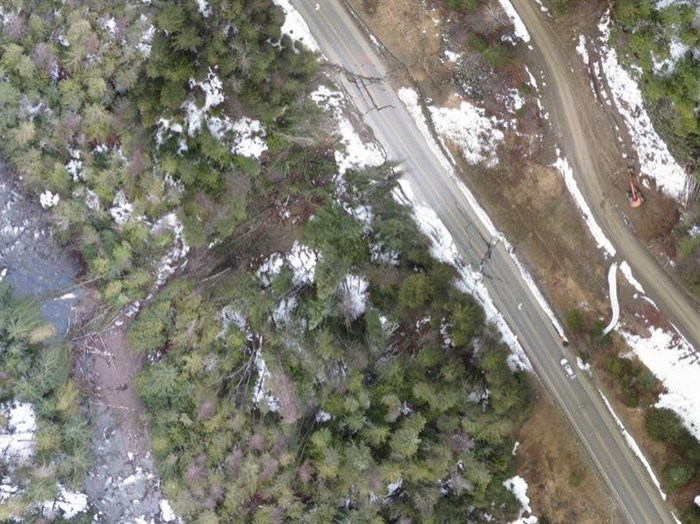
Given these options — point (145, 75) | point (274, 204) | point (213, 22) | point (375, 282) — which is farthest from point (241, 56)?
point (375, 282)

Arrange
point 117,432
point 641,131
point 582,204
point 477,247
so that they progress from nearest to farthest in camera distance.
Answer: point 641,131, point 582,204, point 477,247, point 117,432

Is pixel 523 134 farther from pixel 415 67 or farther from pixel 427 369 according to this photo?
pixel 427 369

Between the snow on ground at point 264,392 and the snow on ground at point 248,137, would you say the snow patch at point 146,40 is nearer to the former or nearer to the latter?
the snow on ground at point 248,137

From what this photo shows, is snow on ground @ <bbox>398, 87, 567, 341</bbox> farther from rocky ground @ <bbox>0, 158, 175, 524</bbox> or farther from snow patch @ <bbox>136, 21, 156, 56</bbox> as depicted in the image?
rocky ground @ <bbox>0, 158, 175, 524</bbox>

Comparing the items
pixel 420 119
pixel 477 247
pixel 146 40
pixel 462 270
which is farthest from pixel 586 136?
pixel 146 40

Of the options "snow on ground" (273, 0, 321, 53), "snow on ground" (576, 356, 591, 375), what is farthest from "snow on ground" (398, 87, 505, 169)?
"snow on ground" (576, 356, 591, 375)

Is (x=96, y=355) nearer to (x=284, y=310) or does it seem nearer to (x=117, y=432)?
(x=117, y=432)

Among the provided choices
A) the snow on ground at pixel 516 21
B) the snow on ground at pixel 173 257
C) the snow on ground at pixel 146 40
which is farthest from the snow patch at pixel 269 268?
the snow on ground at pixel 516 21
